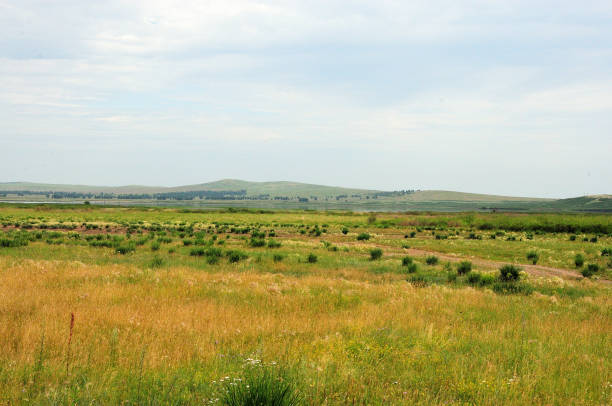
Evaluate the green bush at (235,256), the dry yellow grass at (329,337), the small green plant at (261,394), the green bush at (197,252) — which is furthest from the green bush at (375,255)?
the small green plant at (261,394)

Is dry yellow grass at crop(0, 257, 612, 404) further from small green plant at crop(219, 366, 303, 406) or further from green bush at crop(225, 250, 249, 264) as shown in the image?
green bush at crop(225, 250, 249, 264)

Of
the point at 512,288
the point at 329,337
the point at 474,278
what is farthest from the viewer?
the point at 474,278

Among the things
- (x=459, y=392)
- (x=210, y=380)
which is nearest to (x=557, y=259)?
(x=459, y=392)

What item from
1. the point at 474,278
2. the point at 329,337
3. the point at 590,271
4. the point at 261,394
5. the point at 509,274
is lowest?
the point at 590,271

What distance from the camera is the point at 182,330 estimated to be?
21.9 ft

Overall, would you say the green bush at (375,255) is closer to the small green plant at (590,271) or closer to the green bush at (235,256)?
the green bush at (235,256)

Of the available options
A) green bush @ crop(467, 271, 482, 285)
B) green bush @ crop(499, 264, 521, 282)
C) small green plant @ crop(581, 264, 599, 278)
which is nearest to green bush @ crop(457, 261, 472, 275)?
green bush @ crop(499, 264, 521, 282)

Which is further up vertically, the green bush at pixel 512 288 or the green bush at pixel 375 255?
the green bush at pixel 512 288

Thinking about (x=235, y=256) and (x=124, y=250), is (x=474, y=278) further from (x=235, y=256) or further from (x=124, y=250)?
(x=124, y=250)

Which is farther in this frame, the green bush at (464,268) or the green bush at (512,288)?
the green bush at (464,268)

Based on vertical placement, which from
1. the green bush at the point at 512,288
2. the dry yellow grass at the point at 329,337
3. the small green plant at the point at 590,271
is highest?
the dry yellow grass at the point at 329,337

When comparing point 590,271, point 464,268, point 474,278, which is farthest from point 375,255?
point 590,271

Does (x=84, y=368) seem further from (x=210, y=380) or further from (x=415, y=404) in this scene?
(x=415, y=404)

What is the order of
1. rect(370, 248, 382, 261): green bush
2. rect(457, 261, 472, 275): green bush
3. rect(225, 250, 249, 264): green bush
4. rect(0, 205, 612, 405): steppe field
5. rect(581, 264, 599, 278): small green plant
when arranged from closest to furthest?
rect(0, 205, 612, 405): steppe field → rect(457, 261, 472, 275): green bush → rect(225, 250, 249, 264): green bush → rect(581, 264, 599, 278): small green plant → rect(370, 248, 382, 261): green bush
